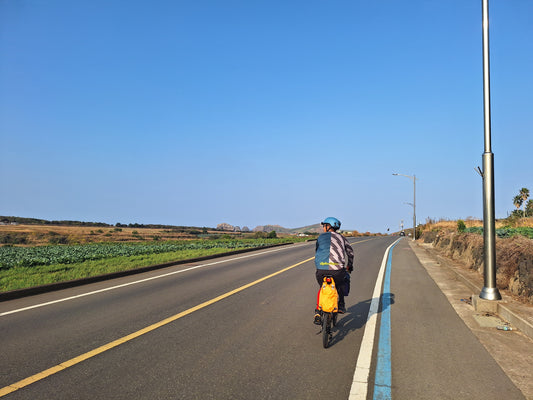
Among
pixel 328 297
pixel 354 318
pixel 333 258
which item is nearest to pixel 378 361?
pixel 328 297

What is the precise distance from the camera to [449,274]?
15172 millimetres

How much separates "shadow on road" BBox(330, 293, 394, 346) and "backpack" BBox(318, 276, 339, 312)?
22.7 inches

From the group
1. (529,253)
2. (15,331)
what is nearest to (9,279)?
(15,331)

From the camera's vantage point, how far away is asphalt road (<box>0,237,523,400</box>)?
14.4 ft

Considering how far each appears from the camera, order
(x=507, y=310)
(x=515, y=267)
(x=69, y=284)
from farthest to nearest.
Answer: (x=69, y=284) → (x=515, y=267) → (x=507, y=310)

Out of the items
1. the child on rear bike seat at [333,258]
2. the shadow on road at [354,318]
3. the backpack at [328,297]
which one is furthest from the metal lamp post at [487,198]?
the backpack at [328,297]

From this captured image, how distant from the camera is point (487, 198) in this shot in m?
9.18

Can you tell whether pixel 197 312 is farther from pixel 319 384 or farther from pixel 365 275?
pixel 365 275

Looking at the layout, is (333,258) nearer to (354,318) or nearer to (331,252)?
(331,252)

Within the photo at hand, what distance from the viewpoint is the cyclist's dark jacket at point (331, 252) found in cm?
654

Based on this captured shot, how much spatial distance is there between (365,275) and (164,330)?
955 cm

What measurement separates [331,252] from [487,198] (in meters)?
4.83

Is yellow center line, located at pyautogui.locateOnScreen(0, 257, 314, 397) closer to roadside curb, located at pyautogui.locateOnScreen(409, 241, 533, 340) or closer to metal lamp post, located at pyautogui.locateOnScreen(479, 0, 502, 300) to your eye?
roadside curb, located at pyautogui.locateOnScreen(409, 241, 533, 340)

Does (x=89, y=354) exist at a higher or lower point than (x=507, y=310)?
lower
